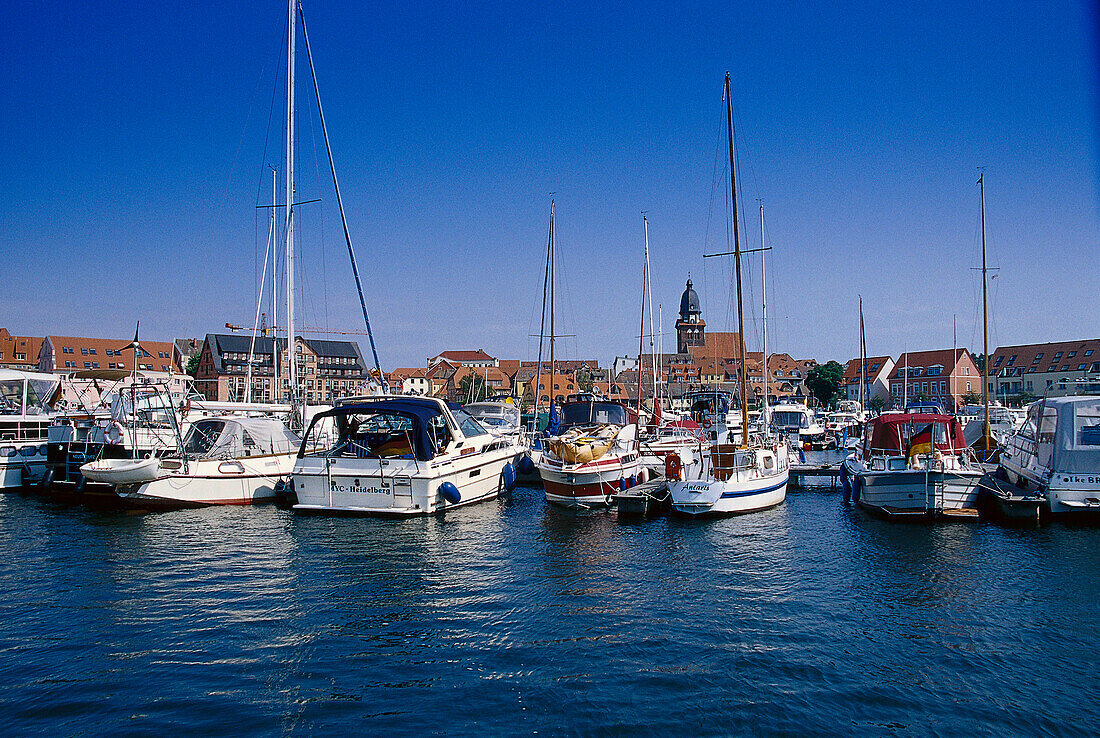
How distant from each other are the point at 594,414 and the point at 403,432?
30.1 feet

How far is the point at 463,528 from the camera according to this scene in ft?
67.2

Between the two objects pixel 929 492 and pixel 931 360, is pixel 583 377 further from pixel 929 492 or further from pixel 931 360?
pixel 929 492

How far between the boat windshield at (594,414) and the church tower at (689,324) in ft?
400

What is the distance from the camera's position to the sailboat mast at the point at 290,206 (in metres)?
31.8

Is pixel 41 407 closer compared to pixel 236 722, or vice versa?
pixel 236 722

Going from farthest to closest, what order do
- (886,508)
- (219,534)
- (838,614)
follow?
(886,508) < (219,534) < (838,614)

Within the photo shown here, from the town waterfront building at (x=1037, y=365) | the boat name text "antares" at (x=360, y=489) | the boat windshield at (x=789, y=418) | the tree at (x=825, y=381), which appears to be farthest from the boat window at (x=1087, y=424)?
the tree at (x=825, y=381)

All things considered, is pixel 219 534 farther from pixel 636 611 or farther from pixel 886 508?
pixel 886 508

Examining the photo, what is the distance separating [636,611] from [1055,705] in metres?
6.16

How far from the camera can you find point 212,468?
23625 mm

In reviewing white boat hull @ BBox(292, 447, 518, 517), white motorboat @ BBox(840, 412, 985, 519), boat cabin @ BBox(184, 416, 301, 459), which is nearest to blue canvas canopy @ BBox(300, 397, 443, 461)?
white boat hull @ BBox(292, 447, 518, 517)

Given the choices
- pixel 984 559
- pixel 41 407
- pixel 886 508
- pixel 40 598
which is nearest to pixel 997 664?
pixel 984 559

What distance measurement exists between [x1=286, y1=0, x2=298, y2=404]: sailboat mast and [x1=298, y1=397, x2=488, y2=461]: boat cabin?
7875 millimetres

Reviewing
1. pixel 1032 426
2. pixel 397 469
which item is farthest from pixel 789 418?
pixel 397 469
